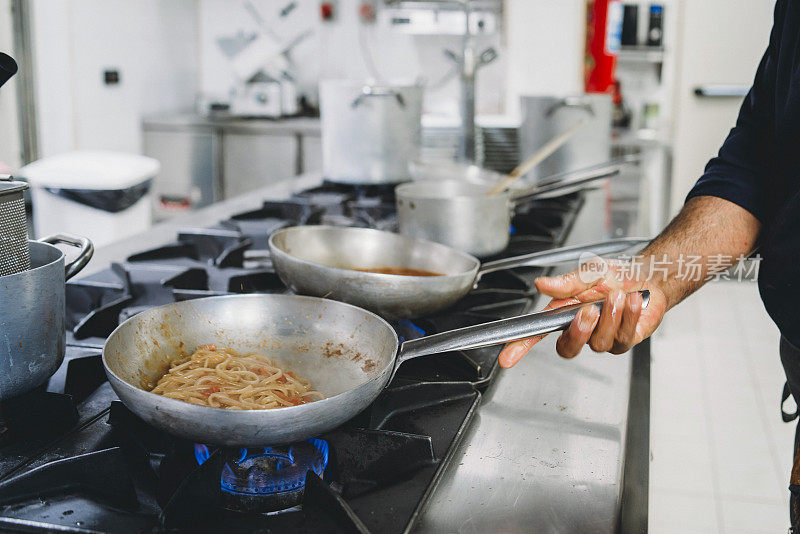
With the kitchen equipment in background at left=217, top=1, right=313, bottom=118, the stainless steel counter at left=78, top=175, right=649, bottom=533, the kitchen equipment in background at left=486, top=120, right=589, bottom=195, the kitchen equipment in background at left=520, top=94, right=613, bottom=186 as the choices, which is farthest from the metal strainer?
the kitchen equipment in background at left=217, top=1, right=313, bottom=118

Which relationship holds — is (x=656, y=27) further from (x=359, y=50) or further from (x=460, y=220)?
(x=460, y=220)

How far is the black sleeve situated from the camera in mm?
1250

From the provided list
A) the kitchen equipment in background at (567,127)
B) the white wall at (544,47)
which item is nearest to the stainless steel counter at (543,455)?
the kitchen equipment in background at (567,127)

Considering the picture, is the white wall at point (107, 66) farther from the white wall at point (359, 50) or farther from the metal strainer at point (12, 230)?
the metal strainer at point (12, 230)

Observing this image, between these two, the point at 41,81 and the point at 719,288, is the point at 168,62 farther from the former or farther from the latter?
the point at 719,288

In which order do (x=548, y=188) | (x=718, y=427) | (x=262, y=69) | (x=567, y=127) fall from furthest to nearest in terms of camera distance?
(x=262, y=69), (x=718, y=427), (x=567, y=127), (x=548, y=188)

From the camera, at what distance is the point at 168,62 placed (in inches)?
212

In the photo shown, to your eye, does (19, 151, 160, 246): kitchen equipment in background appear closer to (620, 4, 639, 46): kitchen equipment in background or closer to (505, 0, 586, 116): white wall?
(505, 0, 586, 116): white wall

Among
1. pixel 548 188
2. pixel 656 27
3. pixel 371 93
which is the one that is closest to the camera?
pixel 548 188

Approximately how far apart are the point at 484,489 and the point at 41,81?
14.5 ft

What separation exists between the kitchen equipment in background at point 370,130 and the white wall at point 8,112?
2.73m

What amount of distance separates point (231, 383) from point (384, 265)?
0.54m

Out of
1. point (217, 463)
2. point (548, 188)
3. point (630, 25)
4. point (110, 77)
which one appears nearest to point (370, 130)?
point (548, 188)

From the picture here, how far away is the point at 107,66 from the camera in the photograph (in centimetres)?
473
